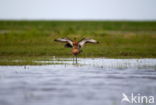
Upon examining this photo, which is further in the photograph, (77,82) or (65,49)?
(65,49)

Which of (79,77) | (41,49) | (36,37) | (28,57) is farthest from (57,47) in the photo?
(79,77)

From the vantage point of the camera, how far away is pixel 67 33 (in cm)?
3850

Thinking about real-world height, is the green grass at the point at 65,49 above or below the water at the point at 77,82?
above

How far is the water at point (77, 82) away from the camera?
15.7m

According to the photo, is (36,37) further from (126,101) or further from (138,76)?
(126,101)

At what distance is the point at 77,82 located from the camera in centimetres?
1872

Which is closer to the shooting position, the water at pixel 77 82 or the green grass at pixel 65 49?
the water at pixel 77 82

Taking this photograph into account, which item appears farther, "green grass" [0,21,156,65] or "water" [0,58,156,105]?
"green grass" [0,21,156,65]

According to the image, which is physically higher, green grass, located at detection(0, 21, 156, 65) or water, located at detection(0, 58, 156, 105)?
green grass, located at detection(0, 21, 156, 65)

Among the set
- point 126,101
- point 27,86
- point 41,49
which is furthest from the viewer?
point 41,49

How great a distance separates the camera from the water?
15.7 metres

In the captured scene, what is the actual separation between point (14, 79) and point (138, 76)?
4.29m

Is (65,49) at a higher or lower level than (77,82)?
higher

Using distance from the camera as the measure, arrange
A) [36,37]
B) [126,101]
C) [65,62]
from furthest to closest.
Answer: [36,37] < [65,62] < [126,101]
